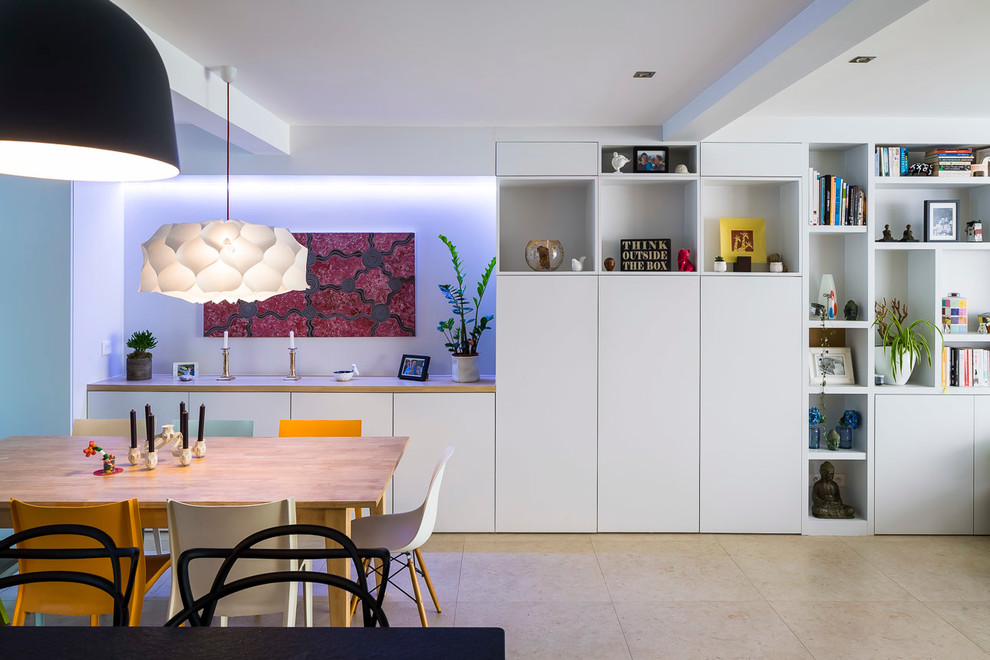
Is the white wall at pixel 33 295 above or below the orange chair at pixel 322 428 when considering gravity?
above

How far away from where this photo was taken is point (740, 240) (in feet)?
15.6

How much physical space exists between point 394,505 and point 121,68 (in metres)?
3.70

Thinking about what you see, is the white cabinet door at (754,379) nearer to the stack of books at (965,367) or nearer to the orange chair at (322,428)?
the stack of books at (965,367)

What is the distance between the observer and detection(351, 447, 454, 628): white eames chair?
299cm

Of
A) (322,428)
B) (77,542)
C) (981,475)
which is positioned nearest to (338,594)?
(77,542)

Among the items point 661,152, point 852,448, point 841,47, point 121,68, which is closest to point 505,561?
point 852,448

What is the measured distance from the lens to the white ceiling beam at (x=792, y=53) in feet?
7.82

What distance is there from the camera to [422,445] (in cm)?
455

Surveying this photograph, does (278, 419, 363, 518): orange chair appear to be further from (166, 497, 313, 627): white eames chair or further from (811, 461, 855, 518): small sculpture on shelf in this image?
(811, 461, 855, 518): small sculpture on shelf

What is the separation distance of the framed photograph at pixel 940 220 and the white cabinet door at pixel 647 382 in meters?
1.58

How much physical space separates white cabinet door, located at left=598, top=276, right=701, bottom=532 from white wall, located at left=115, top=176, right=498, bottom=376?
0.97m

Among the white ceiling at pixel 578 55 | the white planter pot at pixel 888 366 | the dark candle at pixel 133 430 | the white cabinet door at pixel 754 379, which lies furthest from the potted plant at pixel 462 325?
the white planter pot at pixel 888 366

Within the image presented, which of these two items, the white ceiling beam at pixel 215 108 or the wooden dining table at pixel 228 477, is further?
the white ceiling beam at pixel 215 108

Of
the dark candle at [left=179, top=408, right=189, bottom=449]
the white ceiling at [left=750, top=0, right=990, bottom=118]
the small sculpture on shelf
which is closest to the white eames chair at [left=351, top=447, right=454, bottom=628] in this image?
the dark candle at [left=179, top=408, right=189, bottom=449]
